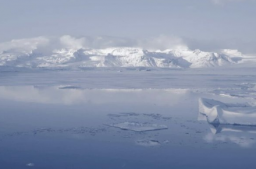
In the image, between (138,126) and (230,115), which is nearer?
(138,126)

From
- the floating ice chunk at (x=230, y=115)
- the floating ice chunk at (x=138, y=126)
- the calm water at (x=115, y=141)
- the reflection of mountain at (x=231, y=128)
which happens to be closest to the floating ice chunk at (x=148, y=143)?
the calm water at (x=115, y=141)

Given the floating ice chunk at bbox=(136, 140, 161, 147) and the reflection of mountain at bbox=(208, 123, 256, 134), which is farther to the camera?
the reflection of mountain at bbox=(208, 123, 256, 134)

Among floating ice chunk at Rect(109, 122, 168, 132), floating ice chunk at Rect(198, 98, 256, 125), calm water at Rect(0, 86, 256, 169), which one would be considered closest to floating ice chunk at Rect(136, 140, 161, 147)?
calm water at Rect(0, 86, 256, 169)

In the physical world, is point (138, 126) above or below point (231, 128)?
above

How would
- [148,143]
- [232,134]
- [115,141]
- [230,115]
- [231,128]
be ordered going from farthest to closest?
[230,115] → [231,128] → [232,134] → [115,141] → [148,143]

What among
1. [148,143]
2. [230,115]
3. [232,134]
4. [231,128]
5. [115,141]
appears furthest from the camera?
[230,115]

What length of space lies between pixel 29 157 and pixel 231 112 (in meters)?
6.79

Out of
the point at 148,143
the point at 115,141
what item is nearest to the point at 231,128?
the point at 148,143

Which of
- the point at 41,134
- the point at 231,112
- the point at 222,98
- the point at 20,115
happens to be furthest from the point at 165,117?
the point at 222,98

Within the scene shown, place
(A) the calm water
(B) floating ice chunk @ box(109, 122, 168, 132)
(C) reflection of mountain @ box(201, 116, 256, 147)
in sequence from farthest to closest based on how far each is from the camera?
(B) floating ice chunk @ box(109, 122, 168, 132)
(C) reflection of mountain @ box(201, 116, 256, 147)
(A) the calm water

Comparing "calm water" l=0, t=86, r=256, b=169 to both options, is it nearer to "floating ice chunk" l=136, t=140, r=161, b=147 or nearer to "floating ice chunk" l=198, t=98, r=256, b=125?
"floating ice chunk" l=136, t=140, r=161, b=147

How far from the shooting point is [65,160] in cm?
750

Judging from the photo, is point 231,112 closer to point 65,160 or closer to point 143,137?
point 143,137

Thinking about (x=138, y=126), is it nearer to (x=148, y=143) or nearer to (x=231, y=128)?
(x=148, y=143)
